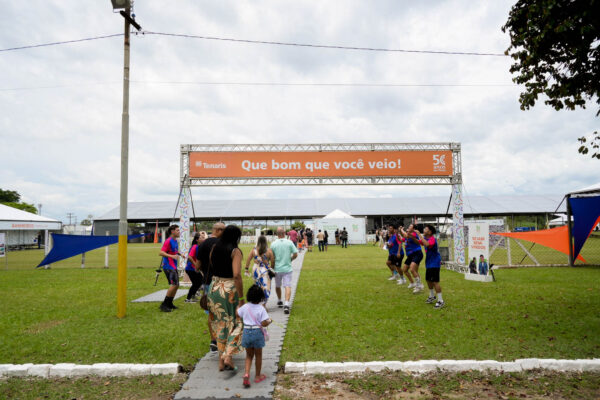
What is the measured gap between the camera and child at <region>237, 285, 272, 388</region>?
391cm

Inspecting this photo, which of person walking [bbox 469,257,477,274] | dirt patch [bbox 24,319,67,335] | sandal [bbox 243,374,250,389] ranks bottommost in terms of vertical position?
dirt patch [bbox 24,319,67,335]

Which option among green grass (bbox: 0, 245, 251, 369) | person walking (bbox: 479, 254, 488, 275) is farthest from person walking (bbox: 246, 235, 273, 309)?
person walking (bbox: 479, 254, 488, 275)

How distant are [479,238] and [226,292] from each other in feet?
33.0

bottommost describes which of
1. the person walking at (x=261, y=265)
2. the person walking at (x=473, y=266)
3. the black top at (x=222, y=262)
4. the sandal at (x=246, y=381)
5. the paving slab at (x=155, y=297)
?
the paving slab at (x=155, y=297)

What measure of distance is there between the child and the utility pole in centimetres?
378

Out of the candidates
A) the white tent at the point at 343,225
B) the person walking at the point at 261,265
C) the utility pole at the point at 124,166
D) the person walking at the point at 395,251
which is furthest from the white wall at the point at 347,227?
the utility pole at the point at 124,166

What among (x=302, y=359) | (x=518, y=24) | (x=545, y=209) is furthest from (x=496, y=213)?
(x=302, y=359)

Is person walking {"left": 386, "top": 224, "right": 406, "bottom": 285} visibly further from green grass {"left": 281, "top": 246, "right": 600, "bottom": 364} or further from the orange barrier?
the orange barrier

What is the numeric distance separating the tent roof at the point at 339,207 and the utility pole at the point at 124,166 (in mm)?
37456

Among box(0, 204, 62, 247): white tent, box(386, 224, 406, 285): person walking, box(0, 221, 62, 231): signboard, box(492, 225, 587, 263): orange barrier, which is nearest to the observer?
box(386, 224, 406, 285): person walking

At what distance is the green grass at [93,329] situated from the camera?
4.81m

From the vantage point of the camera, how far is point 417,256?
8.63 m

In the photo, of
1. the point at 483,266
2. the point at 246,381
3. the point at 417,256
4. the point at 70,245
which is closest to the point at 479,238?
the point at 483,266

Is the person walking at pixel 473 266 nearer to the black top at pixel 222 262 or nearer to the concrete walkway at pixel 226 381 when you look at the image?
the concrete walkway at pixel 226 381
